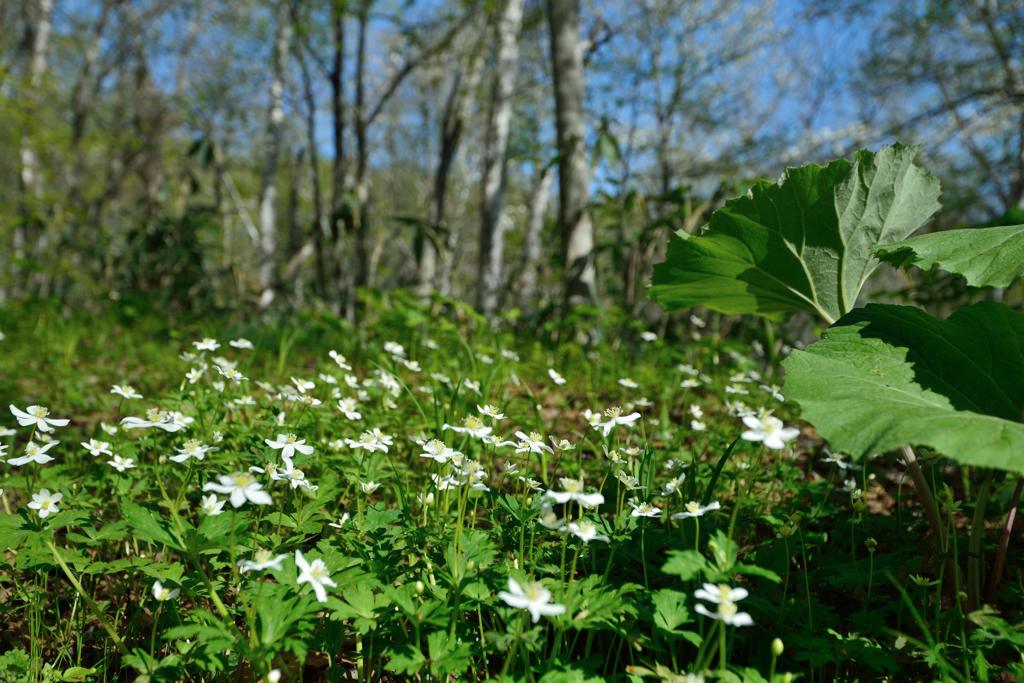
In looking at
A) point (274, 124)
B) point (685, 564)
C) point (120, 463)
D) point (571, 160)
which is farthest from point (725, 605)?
point (274, 124)

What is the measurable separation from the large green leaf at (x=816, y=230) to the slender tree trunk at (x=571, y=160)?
3.09 m

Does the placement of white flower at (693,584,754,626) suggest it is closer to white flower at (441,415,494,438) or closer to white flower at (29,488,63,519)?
white flower at (441,415,494,438)

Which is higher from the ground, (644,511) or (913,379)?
(913,379)

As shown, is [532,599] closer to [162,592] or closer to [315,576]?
[315,576]

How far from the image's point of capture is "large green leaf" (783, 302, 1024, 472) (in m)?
1.15

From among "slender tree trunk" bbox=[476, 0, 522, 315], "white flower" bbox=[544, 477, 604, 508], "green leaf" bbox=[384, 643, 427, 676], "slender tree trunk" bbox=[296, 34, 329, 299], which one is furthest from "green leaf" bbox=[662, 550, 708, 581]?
"slender tree trunk" bbox=[296, 34, 329, 299]

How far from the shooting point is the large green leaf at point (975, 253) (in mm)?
1379

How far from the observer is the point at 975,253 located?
4.70ft

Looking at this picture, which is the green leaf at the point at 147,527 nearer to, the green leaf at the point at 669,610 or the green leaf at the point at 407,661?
the green leaf at the point at 407,661

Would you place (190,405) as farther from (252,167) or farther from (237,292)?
(252,167)

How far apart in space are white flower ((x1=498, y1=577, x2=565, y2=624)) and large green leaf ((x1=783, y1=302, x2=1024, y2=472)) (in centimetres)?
63

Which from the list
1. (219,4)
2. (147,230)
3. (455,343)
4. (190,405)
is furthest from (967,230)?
(219,4)

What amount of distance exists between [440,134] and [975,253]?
11.3m

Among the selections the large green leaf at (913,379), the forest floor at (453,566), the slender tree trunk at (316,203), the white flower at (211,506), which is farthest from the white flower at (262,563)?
the slender tree trunk at (316,203)
